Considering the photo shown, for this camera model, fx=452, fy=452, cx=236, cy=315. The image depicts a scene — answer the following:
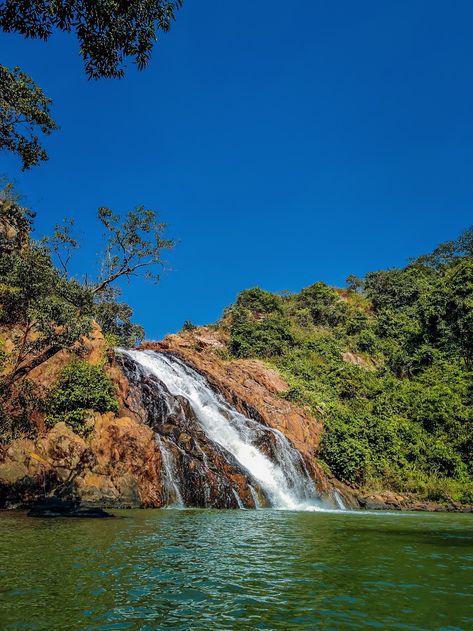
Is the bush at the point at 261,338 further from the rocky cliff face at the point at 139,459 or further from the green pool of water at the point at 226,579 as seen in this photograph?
the green pool of water at the point at 226,579

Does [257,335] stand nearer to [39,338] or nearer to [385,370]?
[385,370]

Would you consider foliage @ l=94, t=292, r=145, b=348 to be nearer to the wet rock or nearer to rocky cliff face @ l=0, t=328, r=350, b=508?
rocky cliff face @ l=0, t=328, r=350, b=508

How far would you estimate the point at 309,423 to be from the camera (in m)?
32.4

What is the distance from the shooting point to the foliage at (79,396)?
20844 mm

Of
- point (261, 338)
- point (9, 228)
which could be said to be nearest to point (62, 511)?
point (9, 228)

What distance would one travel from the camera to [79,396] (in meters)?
21.5

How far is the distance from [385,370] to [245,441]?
23136 millimetres

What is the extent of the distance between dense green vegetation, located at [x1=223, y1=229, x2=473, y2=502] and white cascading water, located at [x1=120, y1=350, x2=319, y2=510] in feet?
14.7

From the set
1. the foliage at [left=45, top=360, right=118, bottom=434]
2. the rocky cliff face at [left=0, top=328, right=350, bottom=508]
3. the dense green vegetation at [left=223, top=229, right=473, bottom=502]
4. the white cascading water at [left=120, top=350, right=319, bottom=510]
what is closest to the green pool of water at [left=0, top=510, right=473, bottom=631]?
the rocky cliff face at [left=0, top=328, right=350, bottom=508]

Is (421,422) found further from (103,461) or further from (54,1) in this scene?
(54,1)

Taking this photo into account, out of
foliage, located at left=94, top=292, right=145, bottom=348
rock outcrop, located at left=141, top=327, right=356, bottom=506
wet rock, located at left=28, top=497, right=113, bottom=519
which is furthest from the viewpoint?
foliage, located at left=94, top=292, right=145, bottom=348

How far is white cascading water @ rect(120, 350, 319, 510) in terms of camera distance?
2411cm

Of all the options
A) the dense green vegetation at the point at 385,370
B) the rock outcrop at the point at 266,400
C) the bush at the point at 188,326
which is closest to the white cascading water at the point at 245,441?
the rock outcrop at the point at 266,400

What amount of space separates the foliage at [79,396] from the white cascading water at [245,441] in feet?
18.4
